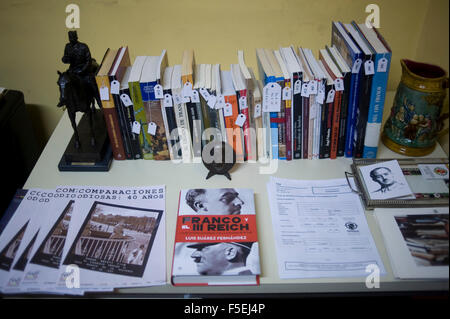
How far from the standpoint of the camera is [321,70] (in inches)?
53.8

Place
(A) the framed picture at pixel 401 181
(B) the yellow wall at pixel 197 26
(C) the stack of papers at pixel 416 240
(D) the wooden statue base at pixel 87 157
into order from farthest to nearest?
1. (B) the yellow wall at pixel 197 26
2. (D) the wooden statue base at pixel 87 157
3. (A) the framed picture at pixel 401 181
4. (C) the stack of papers at pixel 416 240

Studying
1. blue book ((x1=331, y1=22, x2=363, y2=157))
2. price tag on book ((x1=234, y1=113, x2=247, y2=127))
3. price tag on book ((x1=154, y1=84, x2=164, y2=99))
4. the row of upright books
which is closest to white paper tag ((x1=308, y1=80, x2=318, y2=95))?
the row of upright books

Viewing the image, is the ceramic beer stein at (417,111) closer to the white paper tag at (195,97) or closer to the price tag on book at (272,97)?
the price tag on book at (272,97)

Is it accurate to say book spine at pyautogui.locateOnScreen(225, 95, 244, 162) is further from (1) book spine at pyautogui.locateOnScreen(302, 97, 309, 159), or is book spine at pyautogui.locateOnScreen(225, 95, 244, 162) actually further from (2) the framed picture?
(2) the framed picture

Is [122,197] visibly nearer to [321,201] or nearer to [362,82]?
[321,201]

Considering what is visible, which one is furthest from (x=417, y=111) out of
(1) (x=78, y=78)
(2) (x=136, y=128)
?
(1) (x=78, y=78)

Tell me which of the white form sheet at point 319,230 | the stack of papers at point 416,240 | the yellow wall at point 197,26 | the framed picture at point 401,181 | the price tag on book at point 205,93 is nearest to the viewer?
the stack of papers at point 416,240

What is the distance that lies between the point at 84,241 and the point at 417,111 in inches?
44.1

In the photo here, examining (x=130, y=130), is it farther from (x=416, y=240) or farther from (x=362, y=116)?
(x=416, y=240)

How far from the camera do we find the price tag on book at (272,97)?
134cm

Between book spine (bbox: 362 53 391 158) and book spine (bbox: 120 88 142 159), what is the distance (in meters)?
0.80

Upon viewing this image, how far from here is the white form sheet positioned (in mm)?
1144

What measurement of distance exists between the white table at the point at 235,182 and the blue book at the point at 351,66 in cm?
9

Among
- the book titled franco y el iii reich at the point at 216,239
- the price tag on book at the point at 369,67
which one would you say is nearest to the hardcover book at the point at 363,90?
the price tag on book at the point at 369,67
